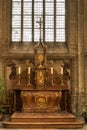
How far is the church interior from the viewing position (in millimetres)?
18391

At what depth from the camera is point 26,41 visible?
21.5 meters

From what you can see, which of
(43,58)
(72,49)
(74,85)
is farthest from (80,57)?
(43,58)

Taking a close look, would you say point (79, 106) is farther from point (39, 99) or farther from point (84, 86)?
point (39, 99)

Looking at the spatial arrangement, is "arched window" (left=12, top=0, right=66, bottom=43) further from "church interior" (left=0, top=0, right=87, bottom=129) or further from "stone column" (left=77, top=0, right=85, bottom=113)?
"stone column" (left=77, top=0, right=85, bottom=113)

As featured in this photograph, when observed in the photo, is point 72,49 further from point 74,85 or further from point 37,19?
point 37,19

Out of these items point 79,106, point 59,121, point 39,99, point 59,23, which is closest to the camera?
point 59,121

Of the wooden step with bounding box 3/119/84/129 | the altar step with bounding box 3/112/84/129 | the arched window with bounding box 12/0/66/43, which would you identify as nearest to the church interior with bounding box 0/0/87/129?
the arched window with bounding box 12/0/66/43

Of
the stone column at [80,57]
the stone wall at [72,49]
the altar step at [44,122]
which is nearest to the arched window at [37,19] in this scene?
the stone wall at [72,49]

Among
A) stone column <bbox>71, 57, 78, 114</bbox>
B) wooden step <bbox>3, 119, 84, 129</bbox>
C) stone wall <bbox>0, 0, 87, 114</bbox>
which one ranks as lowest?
wooden step <bbox>3, 119, 84, 129</bbox>

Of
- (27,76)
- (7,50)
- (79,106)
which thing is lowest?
(79,106)

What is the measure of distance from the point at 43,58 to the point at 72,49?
249 centimetres

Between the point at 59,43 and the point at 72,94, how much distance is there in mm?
3100

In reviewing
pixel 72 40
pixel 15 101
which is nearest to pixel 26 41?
pixel 72 40

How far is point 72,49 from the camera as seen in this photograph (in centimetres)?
2097
